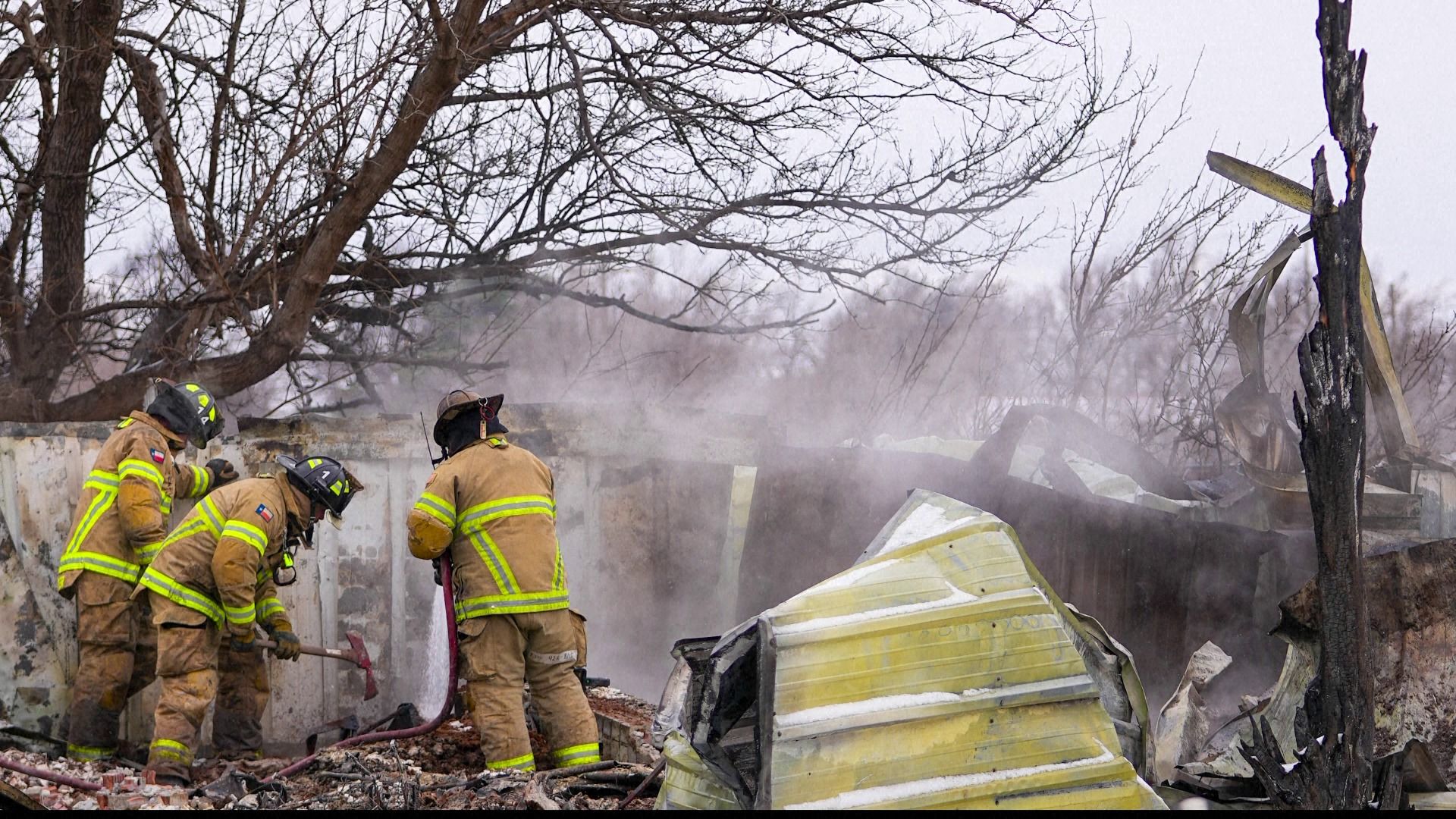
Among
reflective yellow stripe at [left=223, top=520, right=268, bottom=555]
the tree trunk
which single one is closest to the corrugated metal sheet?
reflective yellow stripe at [left=223, top=520, right=268, bottom=555]

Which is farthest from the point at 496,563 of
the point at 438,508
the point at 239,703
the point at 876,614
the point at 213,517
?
the point at 876,614

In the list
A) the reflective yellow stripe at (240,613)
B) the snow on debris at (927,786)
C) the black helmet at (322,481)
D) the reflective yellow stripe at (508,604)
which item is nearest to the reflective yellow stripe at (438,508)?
the reflective yellow stripe at (508,604)

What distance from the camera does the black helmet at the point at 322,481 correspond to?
573cm

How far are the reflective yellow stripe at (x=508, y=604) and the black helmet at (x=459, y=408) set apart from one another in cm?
90

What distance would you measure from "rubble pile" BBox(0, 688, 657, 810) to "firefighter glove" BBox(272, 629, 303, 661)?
675 millimetres

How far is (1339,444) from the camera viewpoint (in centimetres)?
288

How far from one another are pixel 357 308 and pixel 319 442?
1.89 m

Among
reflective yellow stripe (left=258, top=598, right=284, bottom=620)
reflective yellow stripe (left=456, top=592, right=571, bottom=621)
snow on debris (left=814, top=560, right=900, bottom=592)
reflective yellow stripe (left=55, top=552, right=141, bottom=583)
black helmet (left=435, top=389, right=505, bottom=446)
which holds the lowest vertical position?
reflective yellow stripe (left=258, top=598, right=284, bottom=620)

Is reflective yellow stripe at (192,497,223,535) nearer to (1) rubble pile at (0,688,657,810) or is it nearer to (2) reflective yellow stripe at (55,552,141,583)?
(2) reflective yellow stripe at (55,552,141,583)

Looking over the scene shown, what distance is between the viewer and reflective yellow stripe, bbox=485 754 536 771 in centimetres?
493

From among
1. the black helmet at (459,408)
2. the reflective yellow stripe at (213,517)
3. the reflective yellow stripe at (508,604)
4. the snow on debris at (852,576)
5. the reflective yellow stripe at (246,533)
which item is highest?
the black helmet at (459,408)

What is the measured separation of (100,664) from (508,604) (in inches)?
104

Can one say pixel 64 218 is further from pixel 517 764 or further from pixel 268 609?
pixel 517 764

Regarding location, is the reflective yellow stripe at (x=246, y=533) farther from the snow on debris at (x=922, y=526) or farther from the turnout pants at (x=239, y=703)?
the snow on debris at (x=922, y=526)
